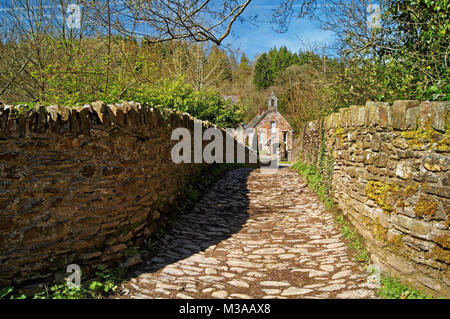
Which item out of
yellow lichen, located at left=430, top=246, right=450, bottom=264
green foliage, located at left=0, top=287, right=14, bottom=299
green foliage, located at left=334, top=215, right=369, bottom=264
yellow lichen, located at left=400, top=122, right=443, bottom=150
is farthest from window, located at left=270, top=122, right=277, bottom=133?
green foliage, located at left=0, top=287, right=14, bottom=299

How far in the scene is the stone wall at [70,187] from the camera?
2998 mm

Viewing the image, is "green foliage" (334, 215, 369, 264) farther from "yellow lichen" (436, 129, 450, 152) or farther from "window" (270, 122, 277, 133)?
"window" (270, 122, 277, 133)

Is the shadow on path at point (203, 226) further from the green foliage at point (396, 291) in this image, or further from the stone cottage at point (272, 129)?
the stone cottage at point (272, 129)

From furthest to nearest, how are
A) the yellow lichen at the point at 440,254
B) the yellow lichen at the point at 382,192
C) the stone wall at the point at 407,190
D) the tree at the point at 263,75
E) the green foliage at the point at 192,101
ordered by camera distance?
the tree at the point at 263,75 < the green foliage at the point at 192,101 < the yellow lichen at the point at 382,192 < the stone wall at the point at 407,190 < the yellow lichen at the point at 440,254

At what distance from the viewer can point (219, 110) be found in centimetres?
1605

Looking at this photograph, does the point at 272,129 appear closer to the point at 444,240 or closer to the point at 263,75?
the point at 263,75

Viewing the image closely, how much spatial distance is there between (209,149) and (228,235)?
15.6 feet

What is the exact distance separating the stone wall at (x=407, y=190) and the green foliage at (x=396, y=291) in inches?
2.5

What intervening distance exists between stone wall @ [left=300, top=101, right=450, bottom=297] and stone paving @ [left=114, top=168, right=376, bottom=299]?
476mm

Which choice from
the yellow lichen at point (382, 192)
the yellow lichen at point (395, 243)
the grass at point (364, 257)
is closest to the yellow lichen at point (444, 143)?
the yellow lichen at point (382, 192)

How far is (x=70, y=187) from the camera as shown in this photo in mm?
3375

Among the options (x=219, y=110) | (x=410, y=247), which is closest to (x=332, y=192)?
(x=410, y=247)

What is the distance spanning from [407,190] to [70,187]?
3.50 metres

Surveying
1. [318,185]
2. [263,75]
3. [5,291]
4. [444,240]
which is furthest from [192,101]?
[263,75]
